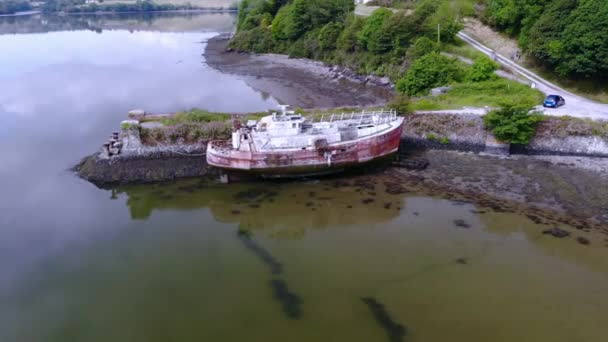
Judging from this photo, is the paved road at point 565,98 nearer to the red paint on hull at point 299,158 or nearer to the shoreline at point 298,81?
the shoreline at point 298,81

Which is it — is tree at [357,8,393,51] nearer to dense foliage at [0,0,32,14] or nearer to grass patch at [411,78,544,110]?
grass patch at [411,78,544,110]

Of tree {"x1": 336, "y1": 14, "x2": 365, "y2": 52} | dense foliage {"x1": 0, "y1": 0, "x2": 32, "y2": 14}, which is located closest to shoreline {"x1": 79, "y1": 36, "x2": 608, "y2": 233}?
tree {"x1": 336, "y1": 14, "x2": 365, "y2": 52}

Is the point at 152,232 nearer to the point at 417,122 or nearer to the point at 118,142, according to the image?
the point at 118,142

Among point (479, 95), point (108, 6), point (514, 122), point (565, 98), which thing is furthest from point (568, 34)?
point (108, 6)

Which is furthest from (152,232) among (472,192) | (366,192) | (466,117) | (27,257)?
(466,117)

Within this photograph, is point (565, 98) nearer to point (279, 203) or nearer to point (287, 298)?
point (279, 203)

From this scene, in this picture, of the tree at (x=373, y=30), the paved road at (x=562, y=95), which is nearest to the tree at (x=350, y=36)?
the tree at (x=373, y=30)
